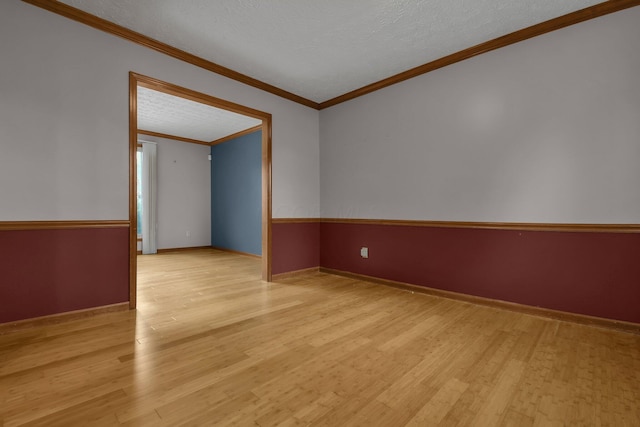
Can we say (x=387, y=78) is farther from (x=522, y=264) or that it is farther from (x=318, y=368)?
(x=318, y=368)

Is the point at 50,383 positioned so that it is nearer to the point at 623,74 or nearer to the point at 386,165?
the point at 386,165

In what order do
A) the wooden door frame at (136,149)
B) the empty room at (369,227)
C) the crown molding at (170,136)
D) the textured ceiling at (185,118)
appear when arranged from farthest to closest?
the crown molding at (170,136) < the textured ceiling at (185,118) < the wooden door frame at (136,149) < the empty room at (369,227)

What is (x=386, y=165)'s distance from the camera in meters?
3.87

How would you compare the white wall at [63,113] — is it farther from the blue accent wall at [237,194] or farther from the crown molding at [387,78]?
the blue accent wall at [237,194]

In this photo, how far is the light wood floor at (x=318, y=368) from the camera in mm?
1377

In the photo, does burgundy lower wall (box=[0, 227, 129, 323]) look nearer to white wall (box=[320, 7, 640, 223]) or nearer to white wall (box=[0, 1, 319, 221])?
white wall (box=[0, 1, 319, 221])

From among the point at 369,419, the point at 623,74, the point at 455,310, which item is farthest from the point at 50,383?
the point at 623,74

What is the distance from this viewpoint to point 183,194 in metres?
7.16

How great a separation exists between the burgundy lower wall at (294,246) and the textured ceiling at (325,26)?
7.10ft

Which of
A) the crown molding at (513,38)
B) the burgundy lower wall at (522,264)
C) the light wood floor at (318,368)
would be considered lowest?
the light wood floor at (318,368)

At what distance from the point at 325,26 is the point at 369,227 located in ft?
8.07

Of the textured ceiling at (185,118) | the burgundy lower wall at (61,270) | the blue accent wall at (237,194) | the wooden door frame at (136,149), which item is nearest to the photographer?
the burgundy lower wall at (61,270)

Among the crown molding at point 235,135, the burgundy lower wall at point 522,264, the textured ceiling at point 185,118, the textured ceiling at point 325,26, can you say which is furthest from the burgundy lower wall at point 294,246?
the crown molding at point 235,135

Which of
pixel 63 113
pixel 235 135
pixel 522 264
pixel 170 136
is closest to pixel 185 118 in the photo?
pixel 235 135
